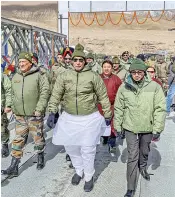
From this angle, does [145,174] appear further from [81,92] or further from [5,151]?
[5,151]

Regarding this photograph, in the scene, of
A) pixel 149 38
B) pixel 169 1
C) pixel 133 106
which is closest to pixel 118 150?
pixel 133 106

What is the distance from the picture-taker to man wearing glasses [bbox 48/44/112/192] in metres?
3.84

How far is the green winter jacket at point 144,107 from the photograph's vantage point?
3.65 m

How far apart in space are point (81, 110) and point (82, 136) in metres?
0.31

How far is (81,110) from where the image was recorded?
3.88 m

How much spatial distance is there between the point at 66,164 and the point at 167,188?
1549mm

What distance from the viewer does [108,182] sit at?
4141 mm

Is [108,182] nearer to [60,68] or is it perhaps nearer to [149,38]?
[60,68]

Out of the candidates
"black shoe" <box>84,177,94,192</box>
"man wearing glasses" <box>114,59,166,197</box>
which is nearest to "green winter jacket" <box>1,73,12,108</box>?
"black shoe" <box>84,177,94,192</box>

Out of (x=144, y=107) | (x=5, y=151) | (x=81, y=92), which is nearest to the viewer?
(x=144, y=107)

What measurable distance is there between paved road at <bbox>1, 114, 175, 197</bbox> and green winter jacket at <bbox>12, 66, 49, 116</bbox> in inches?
34.2

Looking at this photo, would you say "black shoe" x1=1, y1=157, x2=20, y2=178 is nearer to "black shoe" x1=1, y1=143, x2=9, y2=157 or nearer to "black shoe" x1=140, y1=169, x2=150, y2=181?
"black shoe" x1=1, y1=143, x2=9, y2=157

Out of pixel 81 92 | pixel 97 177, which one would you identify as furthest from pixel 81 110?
pixel 97 177

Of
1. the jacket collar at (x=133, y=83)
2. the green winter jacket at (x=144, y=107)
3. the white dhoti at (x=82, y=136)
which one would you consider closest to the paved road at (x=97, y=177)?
the white dhoti at (x=82, y=136)
